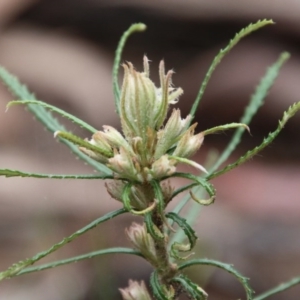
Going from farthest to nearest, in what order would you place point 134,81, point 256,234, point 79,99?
point 79,99
point 256,234
point 134,81

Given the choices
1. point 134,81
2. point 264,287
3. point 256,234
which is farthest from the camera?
point 256,234

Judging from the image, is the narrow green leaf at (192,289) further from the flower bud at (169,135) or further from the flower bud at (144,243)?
the flower bud at (169,135)

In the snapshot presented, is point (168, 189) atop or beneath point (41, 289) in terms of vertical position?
beneath

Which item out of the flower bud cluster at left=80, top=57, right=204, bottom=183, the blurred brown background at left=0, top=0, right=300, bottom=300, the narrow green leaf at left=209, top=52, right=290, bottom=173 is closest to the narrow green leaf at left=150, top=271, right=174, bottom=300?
the flower bud cluster at left=80, top=57, right=204, bottom=183

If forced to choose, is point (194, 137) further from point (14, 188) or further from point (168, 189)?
point (14, 188)

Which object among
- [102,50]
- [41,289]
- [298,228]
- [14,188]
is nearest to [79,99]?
[102,50]

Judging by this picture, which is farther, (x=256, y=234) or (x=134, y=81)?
(x=256, y=234)

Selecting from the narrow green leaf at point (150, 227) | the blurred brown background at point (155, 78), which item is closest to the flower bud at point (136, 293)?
the narrow green leaf at point (150, 227)

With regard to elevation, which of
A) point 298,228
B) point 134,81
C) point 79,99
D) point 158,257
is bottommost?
point 158,257

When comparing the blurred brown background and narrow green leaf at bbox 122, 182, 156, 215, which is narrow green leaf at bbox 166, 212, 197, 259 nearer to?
narrow green leaf at bbox 122, 182, 156, 215
